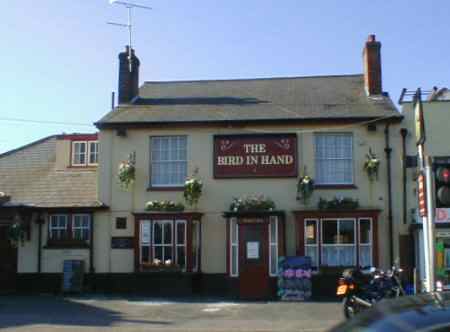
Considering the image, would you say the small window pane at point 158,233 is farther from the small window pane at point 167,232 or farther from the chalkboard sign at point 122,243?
the chalkboard sign at point 122,243

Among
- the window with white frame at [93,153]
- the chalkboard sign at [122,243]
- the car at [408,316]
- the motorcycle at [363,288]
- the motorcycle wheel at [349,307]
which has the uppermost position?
the window with white frame at [93,153]

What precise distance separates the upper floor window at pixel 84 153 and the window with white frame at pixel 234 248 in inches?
241

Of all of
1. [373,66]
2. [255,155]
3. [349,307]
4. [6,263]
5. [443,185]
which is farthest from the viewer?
[373,66]

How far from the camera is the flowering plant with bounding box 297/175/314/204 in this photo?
65.2 feet

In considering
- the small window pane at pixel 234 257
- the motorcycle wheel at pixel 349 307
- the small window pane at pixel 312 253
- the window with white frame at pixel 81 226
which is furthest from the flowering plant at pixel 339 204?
the window with white frame at pixel 81 226

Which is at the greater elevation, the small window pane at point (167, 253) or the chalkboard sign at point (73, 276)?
the small window pane at point (167, 253)

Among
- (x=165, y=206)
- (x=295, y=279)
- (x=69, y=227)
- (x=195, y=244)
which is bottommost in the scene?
(x=295, y=279)

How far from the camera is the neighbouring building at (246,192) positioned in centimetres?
1988

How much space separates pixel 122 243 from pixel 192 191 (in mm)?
2926

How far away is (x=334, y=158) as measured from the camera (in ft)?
67.4

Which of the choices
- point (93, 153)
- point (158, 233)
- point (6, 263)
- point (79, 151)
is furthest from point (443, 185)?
point (6, 263)

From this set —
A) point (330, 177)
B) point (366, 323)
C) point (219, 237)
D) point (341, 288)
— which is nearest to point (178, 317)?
point (341, 288)

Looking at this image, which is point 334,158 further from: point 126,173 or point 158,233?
point 126,173

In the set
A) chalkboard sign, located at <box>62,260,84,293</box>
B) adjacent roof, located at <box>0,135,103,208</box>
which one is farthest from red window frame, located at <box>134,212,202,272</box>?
chalkboard sign, located at <box>62,260,84,293</box>
